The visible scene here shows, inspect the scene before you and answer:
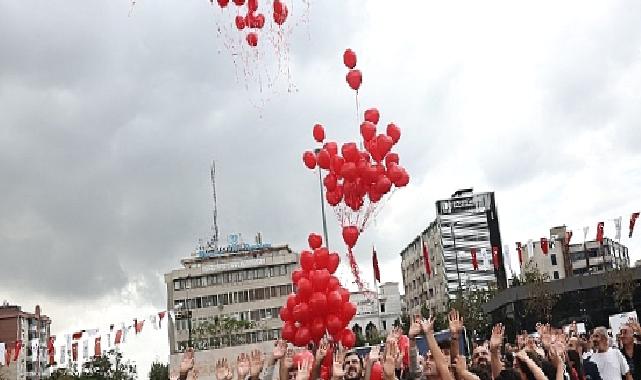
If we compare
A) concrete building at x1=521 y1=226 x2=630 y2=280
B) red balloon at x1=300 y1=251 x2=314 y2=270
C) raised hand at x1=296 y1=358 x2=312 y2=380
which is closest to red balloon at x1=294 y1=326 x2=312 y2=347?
red balloon at x1=300 y1=251 x2=314 y2=270

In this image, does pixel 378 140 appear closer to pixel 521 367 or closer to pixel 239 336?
pixel 521 367

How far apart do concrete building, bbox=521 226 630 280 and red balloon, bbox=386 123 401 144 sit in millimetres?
64734

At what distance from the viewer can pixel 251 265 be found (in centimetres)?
7038

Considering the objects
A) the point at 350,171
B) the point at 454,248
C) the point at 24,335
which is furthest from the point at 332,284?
the point at 24,335

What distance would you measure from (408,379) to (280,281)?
63401mm

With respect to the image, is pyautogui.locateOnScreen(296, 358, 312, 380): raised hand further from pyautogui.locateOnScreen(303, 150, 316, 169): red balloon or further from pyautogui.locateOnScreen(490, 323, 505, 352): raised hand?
pyautogui.locateOnScreen(303, 150, 316, 169): red balloon

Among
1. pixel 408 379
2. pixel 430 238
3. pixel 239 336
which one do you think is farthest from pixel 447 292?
pixel 408 379

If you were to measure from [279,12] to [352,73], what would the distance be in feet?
7.30

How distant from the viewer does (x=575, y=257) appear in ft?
302

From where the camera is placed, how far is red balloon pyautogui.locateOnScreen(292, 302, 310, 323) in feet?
37.1

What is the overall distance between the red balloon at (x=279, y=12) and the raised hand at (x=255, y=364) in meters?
6.01

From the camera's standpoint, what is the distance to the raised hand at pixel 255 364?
6.38m

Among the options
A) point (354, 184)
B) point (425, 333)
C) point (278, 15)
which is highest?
point (278, 15)

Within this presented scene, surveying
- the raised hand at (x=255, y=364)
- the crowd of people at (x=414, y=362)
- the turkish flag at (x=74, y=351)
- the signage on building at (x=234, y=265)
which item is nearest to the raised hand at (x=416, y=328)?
the crowd of people at (x=414, y=362)
